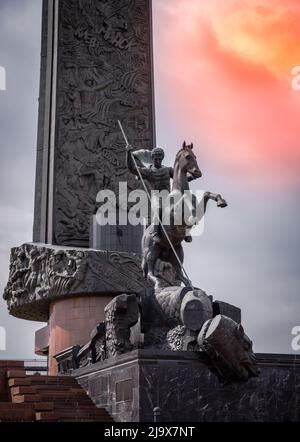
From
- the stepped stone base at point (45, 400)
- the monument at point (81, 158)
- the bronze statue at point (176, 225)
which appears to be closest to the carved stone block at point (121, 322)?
the bronze statue at point (176, 225)

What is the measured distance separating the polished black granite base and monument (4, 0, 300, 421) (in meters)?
0.01

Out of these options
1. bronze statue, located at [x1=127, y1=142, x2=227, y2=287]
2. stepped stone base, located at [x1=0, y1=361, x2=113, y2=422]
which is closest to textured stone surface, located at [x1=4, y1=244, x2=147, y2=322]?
bronze statue, located at [x1=127, y1=142, x2=227, y2=287]

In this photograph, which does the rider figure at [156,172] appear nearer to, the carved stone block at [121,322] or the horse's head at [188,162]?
the horse's head at [188,162]

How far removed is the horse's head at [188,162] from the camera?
12.1 meters

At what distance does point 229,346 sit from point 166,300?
58.7 inches

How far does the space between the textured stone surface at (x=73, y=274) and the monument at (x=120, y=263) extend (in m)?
0.03

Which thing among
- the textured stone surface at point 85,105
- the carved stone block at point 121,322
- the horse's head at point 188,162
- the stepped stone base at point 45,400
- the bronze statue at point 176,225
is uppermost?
the textured stone surface at point 85,105

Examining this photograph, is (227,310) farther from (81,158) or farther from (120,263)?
(81,158)

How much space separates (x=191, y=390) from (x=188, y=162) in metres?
3.78

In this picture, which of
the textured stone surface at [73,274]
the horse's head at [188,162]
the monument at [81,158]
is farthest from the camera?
the monument at [81,158]

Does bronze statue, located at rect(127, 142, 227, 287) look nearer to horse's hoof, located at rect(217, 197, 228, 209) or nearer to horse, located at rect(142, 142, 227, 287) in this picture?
horse, located at rect(142, 142, 227, 287)

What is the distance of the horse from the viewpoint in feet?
38.7
